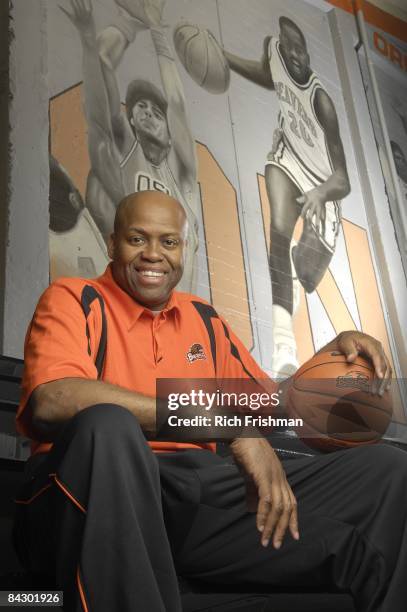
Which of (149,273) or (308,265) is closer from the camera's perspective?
(149,273)

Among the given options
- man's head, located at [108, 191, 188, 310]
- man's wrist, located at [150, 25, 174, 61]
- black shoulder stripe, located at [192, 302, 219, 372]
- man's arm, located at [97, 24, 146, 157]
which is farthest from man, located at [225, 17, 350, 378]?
man's head, located at [108, 191, 188, 310]

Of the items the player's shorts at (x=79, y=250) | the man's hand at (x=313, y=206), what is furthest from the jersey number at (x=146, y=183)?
the man's hand at (x=313, y=206)

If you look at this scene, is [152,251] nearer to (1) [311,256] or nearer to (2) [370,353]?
(2) [370,353]

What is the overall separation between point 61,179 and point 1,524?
129cm

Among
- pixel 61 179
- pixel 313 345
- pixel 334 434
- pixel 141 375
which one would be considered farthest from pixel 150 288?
pixel 313 345

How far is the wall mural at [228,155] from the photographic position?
8.89ft

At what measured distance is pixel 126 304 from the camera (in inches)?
60.7

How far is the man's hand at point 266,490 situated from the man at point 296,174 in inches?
69.2

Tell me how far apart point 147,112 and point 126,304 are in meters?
1.66

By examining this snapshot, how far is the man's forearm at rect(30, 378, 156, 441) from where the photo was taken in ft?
3.76

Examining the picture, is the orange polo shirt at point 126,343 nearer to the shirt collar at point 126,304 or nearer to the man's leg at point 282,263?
the shirt collar at point 126,304

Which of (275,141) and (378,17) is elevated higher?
(378,17)

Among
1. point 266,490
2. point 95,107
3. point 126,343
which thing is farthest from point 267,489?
point 95,107

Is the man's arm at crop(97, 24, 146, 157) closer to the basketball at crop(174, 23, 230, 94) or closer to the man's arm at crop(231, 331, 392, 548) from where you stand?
the basketball at crop(174, 23, 230, 94)
